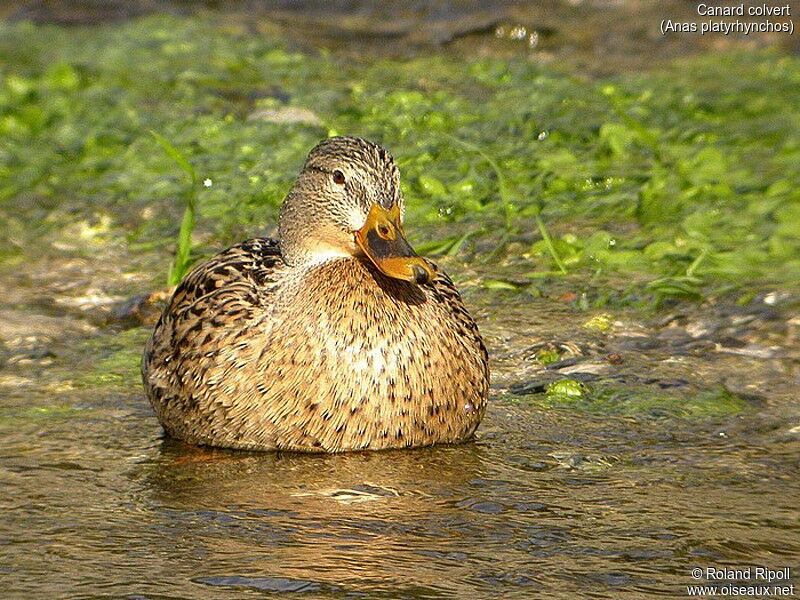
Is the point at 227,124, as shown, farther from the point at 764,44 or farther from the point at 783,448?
the point at 783,448

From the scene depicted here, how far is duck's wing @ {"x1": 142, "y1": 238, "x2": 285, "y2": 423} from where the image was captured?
19.6ft

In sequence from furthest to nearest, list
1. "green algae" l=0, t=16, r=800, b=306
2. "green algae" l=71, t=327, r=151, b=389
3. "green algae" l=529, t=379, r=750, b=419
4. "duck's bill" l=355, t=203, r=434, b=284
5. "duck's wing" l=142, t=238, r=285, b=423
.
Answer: "green algae" l=0, t=16, r=800, b=306 → "green algae" l=71, t=327, r=151, b=389 → "green algae" l=529, t=379, r=750, b=419 → "duck's wing" l=142, t=238, r=285, b=423 → "duck's bill" l=355, t=203, r=434, b=284

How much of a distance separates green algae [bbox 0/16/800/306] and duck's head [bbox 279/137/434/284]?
5.79 feet

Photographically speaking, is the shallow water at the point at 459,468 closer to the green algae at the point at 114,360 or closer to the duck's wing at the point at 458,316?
the green algae at the point at 114,360

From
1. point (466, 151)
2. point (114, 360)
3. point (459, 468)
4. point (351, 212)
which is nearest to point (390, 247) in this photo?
point (351, 212)

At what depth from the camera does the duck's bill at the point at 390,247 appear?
18.5ft

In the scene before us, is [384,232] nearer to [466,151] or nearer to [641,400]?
[641,400]

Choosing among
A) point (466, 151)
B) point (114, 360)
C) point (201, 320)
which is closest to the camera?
point (201, 320)

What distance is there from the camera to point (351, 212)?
588cm

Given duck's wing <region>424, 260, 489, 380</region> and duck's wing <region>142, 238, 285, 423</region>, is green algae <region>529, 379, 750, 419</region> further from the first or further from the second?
duck's wing <region>142, 238, 285, 423</region>

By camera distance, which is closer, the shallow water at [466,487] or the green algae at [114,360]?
the shallow water at [466,487]

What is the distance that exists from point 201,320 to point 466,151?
365 cm

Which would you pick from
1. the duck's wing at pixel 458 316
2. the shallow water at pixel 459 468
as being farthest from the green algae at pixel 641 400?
the duck's wing at pixel 458 316

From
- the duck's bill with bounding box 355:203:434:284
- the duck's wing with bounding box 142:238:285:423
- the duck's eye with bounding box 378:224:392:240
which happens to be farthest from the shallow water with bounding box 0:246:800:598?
the duck's eye with bounding box 378:224:392:240
